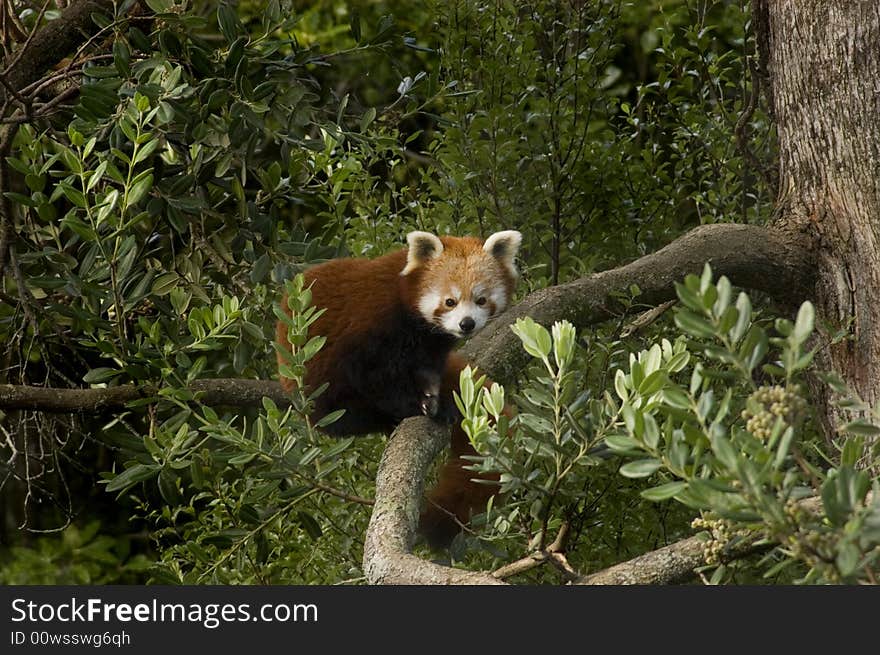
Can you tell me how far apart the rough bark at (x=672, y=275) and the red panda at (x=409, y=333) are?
19 centimetres

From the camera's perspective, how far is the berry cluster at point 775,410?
4.26 ft

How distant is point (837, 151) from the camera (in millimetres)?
2775

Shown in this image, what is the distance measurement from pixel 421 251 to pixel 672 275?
0.68 meters

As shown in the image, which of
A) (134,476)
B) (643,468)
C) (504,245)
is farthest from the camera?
(504,245)

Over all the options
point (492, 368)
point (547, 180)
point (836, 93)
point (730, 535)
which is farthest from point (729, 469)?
point (547, 180)

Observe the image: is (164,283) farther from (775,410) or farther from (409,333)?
(775,410)

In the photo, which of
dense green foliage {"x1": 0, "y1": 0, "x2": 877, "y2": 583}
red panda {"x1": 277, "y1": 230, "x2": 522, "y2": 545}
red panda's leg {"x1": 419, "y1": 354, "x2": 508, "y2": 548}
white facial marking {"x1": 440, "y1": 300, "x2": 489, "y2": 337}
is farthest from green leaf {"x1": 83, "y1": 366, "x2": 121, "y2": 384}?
white facial marking {"x1": 440, "y1": 300, "x2": 489, "y2": 337}

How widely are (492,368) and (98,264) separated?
39.2 inches

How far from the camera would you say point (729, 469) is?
1.20 meters

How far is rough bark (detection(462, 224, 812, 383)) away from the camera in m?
2.86

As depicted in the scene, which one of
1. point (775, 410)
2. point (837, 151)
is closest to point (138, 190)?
point (775, 410)

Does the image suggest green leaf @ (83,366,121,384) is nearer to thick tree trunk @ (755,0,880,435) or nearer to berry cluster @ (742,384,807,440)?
berry cluster @ (742,384,807,440)

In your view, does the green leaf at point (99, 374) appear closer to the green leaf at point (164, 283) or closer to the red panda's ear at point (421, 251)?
the green leaf at point (164, 283)

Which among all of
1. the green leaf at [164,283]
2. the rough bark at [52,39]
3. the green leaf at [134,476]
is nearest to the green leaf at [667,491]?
the green leaf at [134,476]
